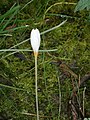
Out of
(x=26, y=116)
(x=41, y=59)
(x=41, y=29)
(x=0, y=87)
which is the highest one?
(x=41, y=29)

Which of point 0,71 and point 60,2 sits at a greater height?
point 60,2

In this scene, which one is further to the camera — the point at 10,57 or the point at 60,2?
the point at 60,2

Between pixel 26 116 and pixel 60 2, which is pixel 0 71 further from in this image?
pixel 60 2

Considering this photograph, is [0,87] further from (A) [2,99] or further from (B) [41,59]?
(B) [41,59]

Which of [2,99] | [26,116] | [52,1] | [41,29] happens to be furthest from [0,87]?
[52,1]

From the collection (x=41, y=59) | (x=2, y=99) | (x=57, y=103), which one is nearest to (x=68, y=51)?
(x=41, y=59)

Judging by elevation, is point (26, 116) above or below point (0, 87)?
→ below
